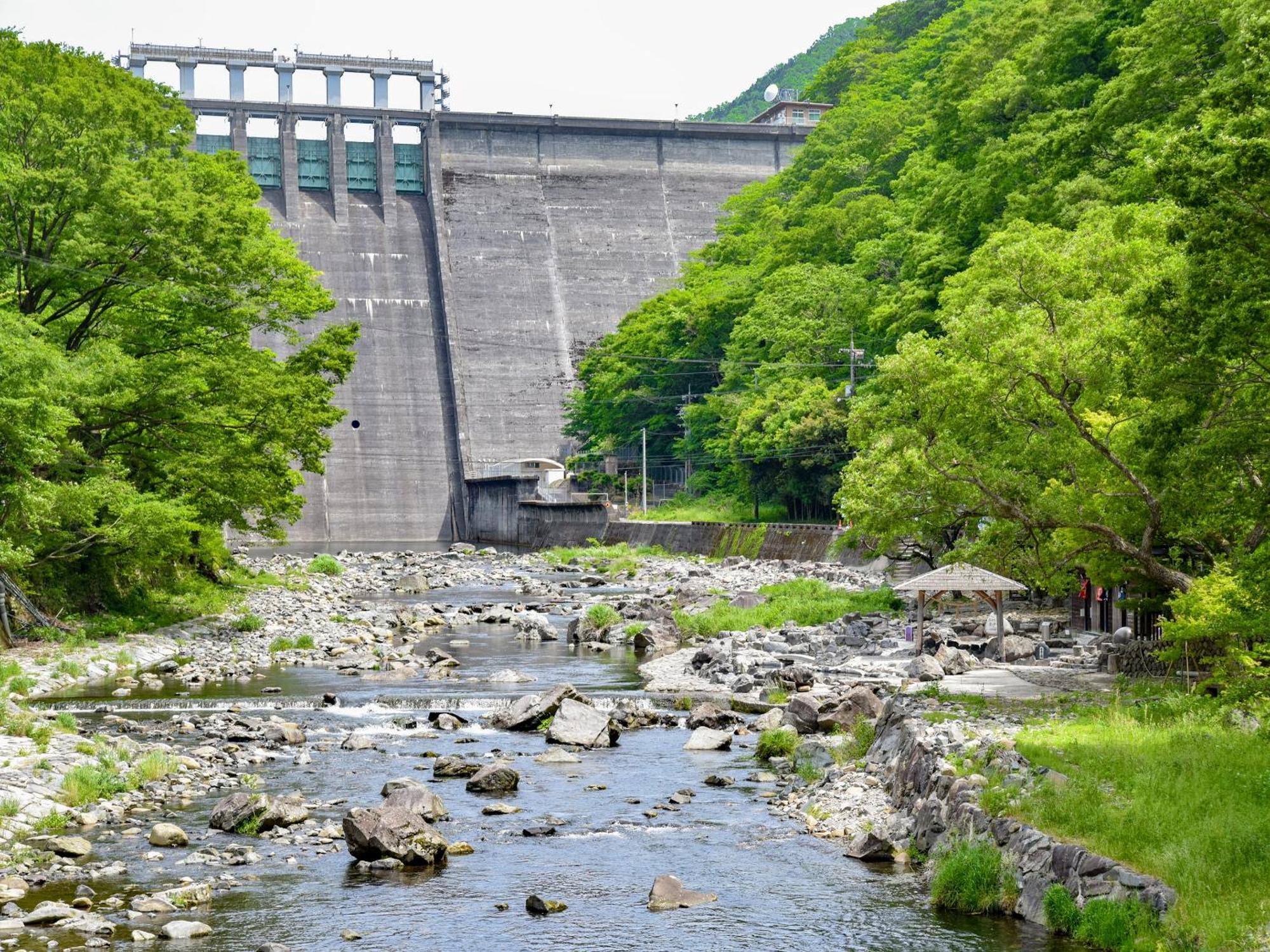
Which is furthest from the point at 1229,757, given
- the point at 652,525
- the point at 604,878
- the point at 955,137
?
the point at 652,525

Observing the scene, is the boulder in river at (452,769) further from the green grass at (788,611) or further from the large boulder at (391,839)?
the green grass at (788,611)

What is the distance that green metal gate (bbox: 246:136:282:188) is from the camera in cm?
9450

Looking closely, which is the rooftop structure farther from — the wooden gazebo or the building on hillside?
the wooden gazebo

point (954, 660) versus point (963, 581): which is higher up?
point (963, 581)

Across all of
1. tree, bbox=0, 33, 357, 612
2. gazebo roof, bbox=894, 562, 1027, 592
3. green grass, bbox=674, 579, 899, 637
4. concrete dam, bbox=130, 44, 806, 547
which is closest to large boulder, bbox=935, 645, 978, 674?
gazebo roof, bbox=894, 562, 1027, 592

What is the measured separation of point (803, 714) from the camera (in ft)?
73.0

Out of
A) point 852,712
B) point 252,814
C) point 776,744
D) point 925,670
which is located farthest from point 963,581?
point 252,814

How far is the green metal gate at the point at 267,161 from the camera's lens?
310 feet

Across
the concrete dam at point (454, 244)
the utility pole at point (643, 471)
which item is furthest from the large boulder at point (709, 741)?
the concrete dam at point (454, 244)

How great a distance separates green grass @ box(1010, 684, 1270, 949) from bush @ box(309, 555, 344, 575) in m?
44.7

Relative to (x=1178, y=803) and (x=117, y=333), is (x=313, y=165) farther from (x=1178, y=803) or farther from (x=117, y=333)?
(x=1178, y=803)

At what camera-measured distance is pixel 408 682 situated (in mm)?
28875

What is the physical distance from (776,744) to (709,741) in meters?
1.44

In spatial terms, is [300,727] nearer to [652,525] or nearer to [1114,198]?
[1114,198]
